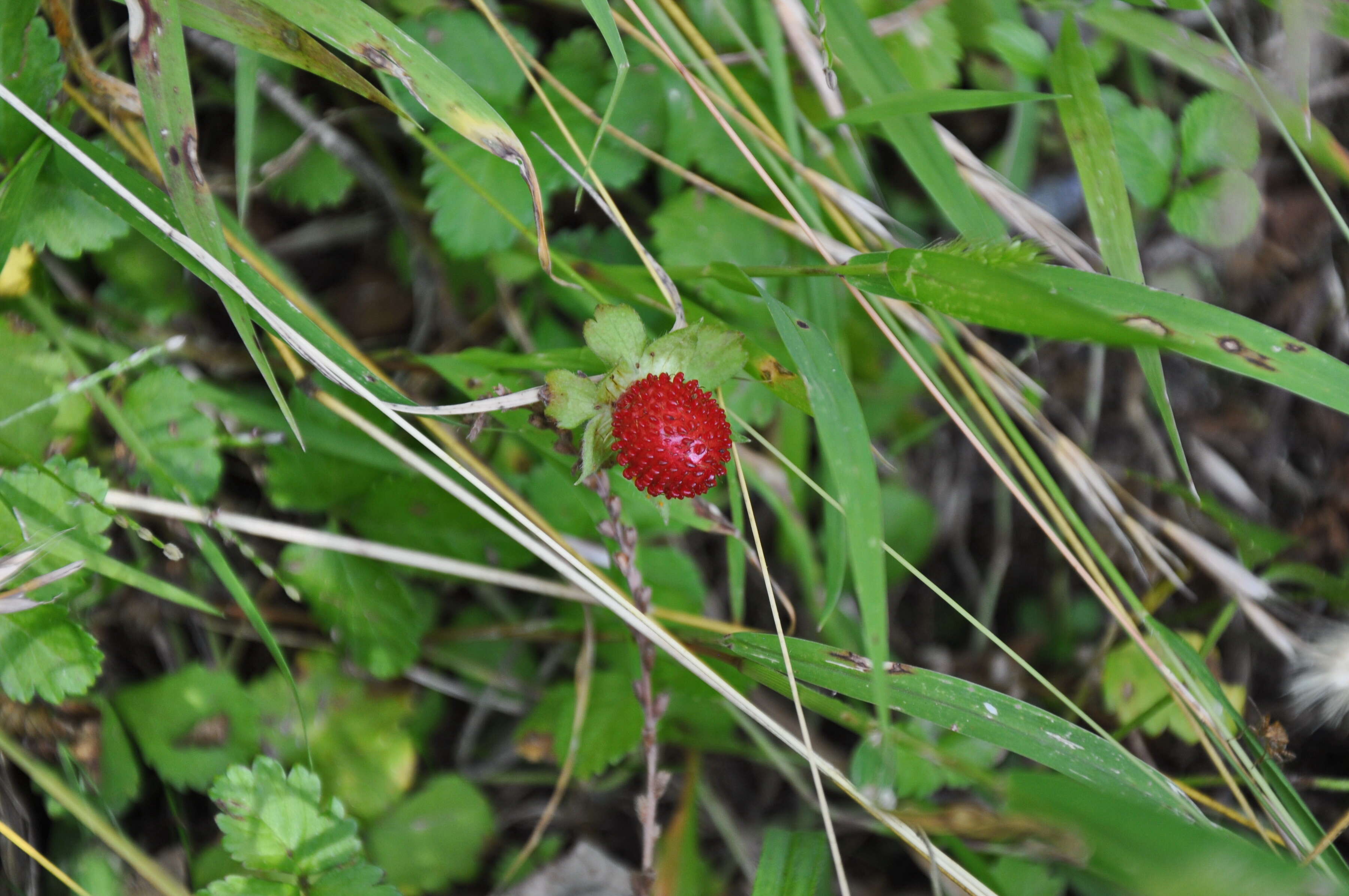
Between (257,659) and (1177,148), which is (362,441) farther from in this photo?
(1177,148)

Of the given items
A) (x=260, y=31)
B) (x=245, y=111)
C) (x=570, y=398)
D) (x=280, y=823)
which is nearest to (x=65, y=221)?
(x=245, y=111)

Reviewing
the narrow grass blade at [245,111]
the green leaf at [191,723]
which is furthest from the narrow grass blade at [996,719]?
the narrow grass blade at [245,111]

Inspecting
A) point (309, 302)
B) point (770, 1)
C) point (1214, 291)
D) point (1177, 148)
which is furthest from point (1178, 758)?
point (309, 302)

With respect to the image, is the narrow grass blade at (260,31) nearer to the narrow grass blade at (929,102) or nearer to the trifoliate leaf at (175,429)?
the trifoliate leaf at (175,429)

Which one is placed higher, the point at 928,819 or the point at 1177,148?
the point at 1177,148

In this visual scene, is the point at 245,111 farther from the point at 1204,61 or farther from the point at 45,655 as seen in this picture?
the point at 1204,61

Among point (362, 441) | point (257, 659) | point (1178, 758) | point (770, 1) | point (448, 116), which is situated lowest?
point (1178, 758)
